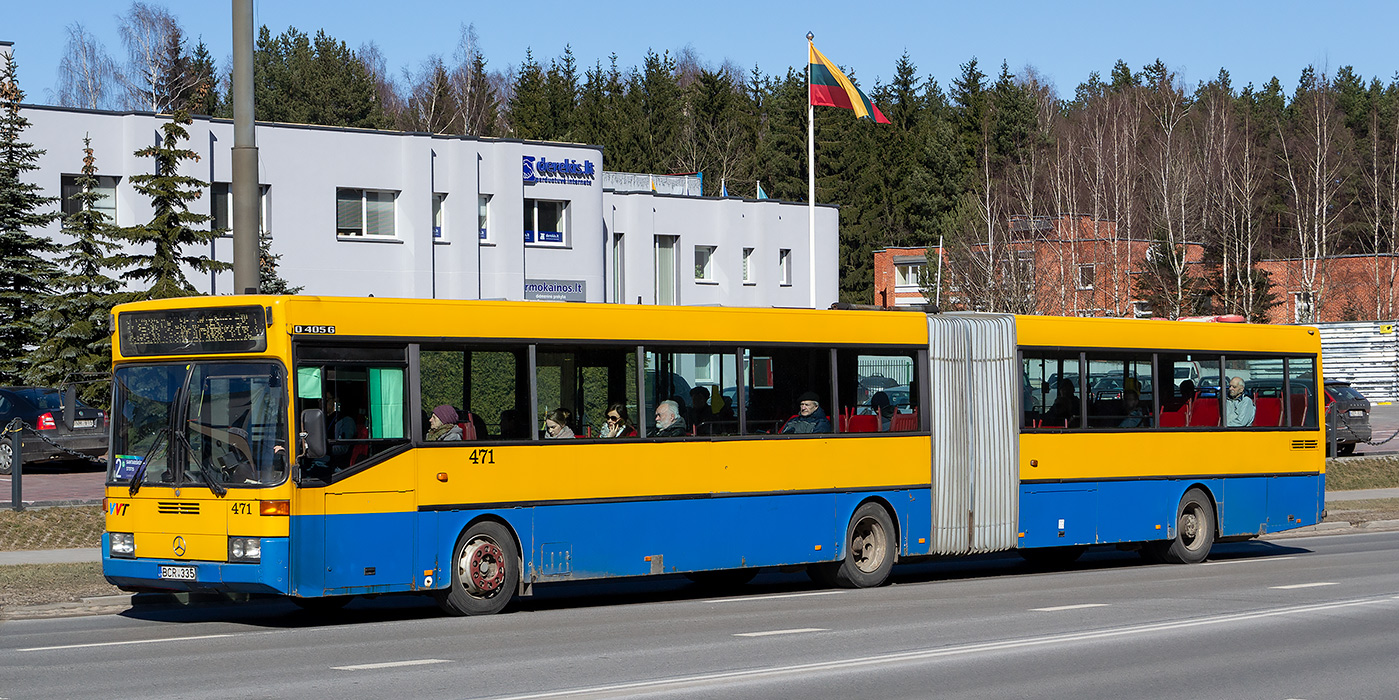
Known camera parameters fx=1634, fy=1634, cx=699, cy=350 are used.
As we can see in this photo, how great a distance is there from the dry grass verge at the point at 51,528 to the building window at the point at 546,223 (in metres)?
30.0

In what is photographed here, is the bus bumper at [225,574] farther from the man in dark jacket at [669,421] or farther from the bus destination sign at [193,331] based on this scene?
the man in dark jacket at [669,421]

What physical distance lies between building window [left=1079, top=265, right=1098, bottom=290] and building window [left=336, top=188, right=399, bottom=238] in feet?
95.6

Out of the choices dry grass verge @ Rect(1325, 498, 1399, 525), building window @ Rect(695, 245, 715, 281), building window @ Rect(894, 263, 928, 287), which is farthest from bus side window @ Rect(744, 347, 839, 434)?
building window @ Rect(894, 263, 928, 287)

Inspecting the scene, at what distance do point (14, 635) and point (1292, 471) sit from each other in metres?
15.2

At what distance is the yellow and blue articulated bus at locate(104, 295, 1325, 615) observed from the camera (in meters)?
12.7

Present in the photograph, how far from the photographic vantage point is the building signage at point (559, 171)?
4975 cm

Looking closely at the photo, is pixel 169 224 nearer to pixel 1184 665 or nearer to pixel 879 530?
pixel 879 530

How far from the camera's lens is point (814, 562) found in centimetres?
1617

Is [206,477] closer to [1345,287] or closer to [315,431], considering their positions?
[315,431]

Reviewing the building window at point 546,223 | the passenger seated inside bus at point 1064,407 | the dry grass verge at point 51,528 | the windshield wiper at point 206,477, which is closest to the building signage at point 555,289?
the building window at point 546,223

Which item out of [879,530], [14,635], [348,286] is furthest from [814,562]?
[348,286]

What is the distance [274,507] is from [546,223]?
1523 inches

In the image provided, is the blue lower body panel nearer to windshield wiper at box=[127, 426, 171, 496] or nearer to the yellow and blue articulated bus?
the yellow and blue articulated bus

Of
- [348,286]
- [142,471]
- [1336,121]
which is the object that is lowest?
[142,471]
